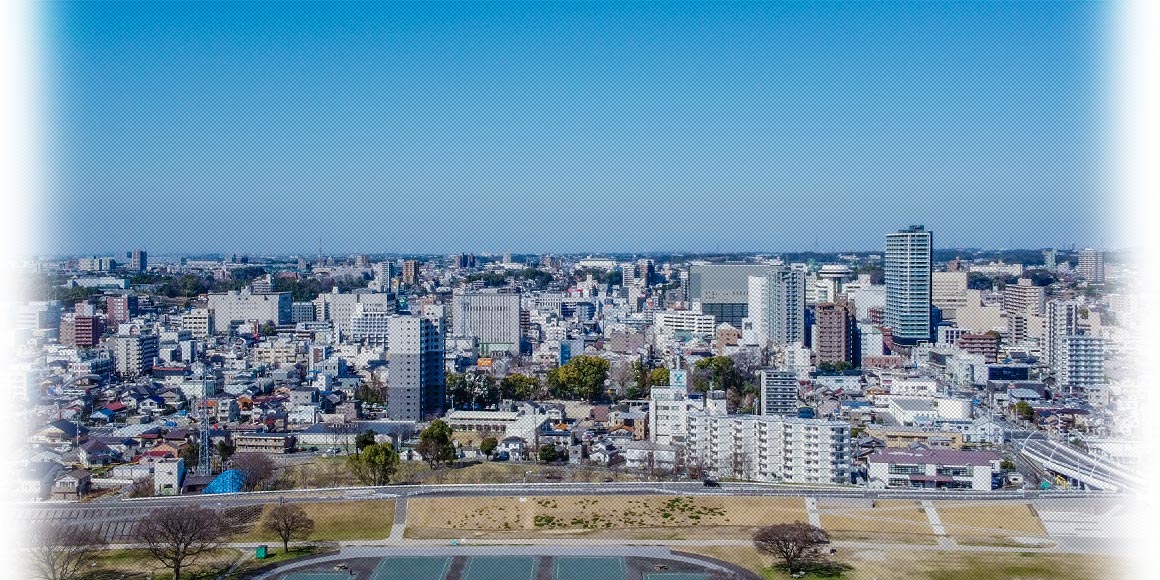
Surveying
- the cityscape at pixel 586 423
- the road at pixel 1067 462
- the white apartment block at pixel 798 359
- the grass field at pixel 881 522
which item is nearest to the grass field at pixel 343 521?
the cityscape at pixel 586 423

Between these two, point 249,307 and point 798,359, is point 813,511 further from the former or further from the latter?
point 249,307

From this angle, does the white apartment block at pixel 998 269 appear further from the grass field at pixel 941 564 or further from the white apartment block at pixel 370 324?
the grass field at pixel 941 564

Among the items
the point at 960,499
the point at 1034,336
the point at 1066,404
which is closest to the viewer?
the point at 960,499

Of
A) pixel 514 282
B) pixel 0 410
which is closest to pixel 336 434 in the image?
pixel 0 410

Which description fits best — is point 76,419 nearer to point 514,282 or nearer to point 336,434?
point 336,434

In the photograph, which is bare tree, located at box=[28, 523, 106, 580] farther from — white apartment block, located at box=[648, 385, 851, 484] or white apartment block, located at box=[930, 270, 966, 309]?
white apartment block, located at box=[930, 270, 966, 309]
